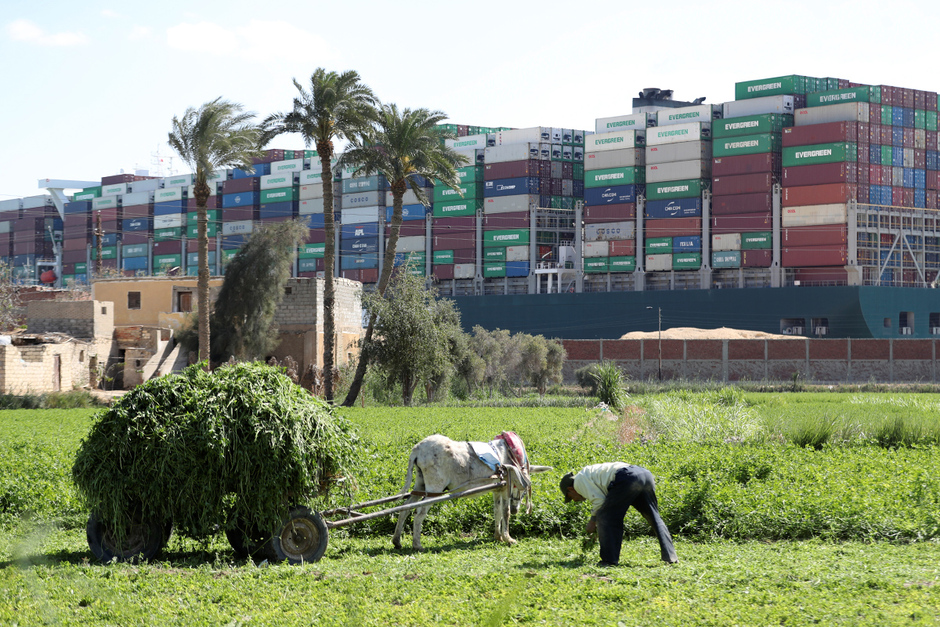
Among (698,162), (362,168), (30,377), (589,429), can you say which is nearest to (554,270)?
(698,162)

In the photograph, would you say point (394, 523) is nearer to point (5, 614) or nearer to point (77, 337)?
point (5, 614)

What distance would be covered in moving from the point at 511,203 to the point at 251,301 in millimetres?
41488

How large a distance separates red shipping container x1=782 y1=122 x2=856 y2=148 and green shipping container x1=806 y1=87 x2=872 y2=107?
2650mm

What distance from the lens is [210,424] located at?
25.5ft

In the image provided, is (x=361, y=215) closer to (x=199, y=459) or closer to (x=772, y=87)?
(x=772, y=87)

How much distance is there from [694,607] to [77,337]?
39.2 m

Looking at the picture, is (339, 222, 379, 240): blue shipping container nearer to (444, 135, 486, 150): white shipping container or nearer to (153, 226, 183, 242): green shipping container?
(444, 135, 486, 150): white shipping container

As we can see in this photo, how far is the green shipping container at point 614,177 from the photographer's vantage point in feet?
245

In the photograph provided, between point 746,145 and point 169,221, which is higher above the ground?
point 746,145

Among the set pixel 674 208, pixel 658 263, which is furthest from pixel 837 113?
pixel 658 263

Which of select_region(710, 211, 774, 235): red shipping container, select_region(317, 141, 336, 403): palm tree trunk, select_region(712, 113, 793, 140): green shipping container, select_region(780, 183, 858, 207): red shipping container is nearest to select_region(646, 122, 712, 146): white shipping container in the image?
select_region(712, 113, 793, 140): green shipping container

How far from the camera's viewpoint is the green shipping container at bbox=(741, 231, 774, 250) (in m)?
68.4

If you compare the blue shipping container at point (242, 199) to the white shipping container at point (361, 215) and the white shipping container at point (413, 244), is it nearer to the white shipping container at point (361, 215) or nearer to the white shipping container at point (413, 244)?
the white shipping container at point (361, 215)

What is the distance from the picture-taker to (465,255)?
81938 millimetres
